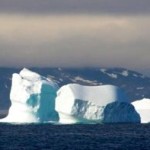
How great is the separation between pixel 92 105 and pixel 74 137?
33.1 ft

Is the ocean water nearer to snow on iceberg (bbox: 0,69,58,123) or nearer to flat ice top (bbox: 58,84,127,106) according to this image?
snow on iceberg (bbox: 0,69,58,123)

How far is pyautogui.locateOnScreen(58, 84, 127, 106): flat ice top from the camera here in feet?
360

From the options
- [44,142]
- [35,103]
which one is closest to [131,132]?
[35,103]

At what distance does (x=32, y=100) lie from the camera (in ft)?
374

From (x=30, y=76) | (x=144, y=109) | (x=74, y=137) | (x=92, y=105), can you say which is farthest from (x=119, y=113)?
(x=74, y=137)

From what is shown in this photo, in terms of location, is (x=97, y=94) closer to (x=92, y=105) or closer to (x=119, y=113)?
(x=92, y=105)

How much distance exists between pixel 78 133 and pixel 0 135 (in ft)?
26.8

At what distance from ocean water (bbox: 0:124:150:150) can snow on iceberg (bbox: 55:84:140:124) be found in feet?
4.96

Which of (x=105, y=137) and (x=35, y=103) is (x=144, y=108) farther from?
(x=105, y=137)

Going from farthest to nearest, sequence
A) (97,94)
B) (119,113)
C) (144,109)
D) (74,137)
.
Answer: (144,109), (119,113), (97,94), (74,137)

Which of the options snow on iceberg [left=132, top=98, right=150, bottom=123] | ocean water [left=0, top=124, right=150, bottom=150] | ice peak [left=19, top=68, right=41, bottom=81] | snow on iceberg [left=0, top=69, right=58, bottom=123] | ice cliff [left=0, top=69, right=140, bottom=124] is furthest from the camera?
snow on iceberg [left=132, top=98, right=150, bottom=123]

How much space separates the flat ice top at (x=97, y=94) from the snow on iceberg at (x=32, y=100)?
272 cm

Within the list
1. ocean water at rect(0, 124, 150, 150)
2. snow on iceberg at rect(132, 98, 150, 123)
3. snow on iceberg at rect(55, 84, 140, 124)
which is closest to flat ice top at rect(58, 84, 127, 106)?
snow on iceberg at rect(55, 84, 140, 124)

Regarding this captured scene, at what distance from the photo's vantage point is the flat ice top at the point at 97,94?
360 ft
